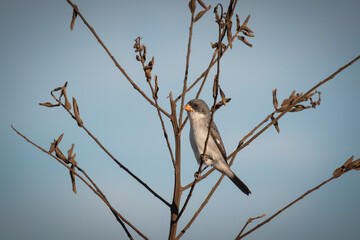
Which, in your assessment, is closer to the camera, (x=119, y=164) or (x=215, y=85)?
(x=215, y=85)

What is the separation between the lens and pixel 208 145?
5.29 metres

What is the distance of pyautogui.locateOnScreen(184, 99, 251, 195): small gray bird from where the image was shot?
5.25 metres

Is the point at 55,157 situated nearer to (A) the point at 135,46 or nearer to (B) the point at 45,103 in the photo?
(B) the point at 45,103

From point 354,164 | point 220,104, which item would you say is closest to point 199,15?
point 220,104

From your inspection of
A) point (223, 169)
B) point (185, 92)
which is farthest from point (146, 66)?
point (223, 169)

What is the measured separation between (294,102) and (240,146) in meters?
0.56

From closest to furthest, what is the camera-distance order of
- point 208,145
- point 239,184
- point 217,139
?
point 208,145
point 239,184
point 217,139

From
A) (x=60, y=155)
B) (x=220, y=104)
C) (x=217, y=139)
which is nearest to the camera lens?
(x=220, y=104)

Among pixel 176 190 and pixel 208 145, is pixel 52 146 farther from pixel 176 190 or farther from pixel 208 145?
pixel 208 145

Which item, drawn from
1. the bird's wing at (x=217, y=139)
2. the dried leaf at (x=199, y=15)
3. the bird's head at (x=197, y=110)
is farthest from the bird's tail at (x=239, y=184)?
the dried leaf at (x=199, y=15)

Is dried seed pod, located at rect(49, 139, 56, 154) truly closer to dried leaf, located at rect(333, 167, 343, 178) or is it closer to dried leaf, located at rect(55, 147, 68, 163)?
dried leaf, located at rect(55, 147, 68, 163)

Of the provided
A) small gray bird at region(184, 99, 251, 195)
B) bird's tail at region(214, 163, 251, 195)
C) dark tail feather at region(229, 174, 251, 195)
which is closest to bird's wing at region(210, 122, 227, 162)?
small gray bird at region(184, 99, 251, 195)

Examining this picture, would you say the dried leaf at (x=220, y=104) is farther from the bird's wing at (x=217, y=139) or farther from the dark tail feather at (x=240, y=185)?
the dark tail feather at (x=240, y=185)

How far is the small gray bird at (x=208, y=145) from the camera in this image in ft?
17.2
